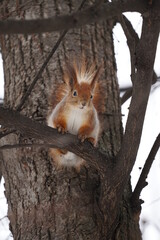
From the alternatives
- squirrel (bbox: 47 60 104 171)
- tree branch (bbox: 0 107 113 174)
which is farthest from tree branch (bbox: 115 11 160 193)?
squirrel (bbox: 47 60 104 171)

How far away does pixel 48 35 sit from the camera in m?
2.57

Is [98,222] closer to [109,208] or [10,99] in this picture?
[109,208]

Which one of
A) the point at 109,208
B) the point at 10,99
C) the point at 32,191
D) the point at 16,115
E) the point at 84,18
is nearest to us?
the point at 84,18

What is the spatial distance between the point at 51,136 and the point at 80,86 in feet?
1.48

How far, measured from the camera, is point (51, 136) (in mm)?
1809

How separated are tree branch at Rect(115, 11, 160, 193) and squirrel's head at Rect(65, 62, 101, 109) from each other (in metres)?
0.32

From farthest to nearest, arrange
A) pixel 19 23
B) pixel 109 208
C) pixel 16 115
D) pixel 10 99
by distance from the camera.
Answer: pixel 10 99 → pixel 109 208 → pixel 16 115 → pixel 19 23

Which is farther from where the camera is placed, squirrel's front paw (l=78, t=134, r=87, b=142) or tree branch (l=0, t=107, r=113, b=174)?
squirrel's front paw (l=78, t=134, r=87, b=142)

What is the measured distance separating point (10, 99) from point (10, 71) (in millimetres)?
156

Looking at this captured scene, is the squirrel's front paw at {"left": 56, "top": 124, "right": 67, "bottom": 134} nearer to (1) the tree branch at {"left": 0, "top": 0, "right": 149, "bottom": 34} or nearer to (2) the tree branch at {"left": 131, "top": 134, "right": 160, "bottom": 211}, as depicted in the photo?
(2) the tree branch at {"left": 131, "top": 134, "right": 160, "bottom": 211}

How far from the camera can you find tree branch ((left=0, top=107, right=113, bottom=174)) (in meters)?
1.74

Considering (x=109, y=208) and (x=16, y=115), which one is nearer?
(x=16, y=115)

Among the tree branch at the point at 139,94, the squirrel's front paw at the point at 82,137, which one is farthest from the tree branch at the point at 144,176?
the squirrel's front paw at the point at 82,137

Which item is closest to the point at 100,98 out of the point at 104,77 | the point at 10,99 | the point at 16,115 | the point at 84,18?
the point at 104,77
